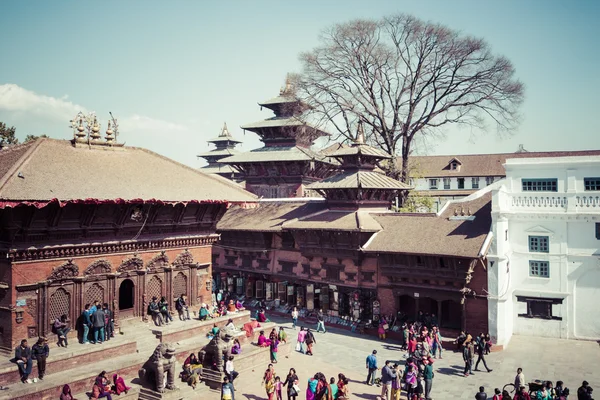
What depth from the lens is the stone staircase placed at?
1571 cm

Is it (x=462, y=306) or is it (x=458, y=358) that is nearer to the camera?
(x=458, y=358)

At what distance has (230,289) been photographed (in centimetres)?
3372

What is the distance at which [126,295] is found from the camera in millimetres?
22000

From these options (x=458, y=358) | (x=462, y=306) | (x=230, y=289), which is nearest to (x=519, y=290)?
(x=462, y=306)

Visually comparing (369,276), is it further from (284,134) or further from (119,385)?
(284,134)

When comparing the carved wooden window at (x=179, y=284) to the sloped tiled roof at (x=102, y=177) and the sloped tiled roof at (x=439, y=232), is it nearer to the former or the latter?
the sloped tiled roof at (x=102, y=177)

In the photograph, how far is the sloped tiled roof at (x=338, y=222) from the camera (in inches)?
1064

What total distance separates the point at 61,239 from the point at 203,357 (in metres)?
6.87

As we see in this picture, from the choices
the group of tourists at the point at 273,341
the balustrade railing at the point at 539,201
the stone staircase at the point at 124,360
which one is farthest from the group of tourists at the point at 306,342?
the balustrade railing at the point at 539,201

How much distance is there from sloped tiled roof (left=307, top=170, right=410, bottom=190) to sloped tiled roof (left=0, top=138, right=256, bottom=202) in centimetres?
626

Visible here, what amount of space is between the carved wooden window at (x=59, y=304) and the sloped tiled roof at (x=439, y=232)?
46.2ft

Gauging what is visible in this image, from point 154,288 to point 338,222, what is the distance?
10522mm

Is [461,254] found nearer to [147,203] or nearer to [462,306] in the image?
[462,306]

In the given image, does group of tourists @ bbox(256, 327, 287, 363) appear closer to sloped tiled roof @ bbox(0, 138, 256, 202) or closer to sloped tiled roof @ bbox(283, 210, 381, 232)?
sloped tiled roof @ bbox(0, 138, 256, 202)
